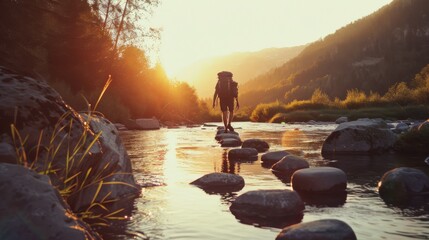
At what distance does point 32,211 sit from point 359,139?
9.34 metres

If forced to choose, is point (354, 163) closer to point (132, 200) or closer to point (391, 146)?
point (391, 146)

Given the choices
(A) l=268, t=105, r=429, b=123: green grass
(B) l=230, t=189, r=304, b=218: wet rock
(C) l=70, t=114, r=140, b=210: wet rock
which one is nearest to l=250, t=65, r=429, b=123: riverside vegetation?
(A) l=268, t=105, r=429, b=123: green grass

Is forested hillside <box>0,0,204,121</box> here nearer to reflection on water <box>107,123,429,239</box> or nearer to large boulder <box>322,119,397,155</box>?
reflection on water <box>107,123,429,239</box>

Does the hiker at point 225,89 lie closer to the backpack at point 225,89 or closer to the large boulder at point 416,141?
the backpack at point 225,89

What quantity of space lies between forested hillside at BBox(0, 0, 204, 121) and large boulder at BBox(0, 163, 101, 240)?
5.85ft

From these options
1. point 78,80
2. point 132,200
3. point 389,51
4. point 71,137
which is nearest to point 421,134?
point 132,200

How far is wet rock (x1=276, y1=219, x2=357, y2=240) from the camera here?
11.7 feet

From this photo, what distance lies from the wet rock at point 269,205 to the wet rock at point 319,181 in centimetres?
102

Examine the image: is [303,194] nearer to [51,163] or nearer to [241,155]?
[51,163]

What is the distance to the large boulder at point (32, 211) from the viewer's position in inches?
99.0

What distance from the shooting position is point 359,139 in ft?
35.7

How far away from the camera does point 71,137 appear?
4.47 meters

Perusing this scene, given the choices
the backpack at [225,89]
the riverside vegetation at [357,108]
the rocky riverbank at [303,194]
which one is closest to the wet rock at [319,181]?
the rocky riverbank at [303,194]

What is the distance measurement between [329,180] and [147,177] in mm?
2694
